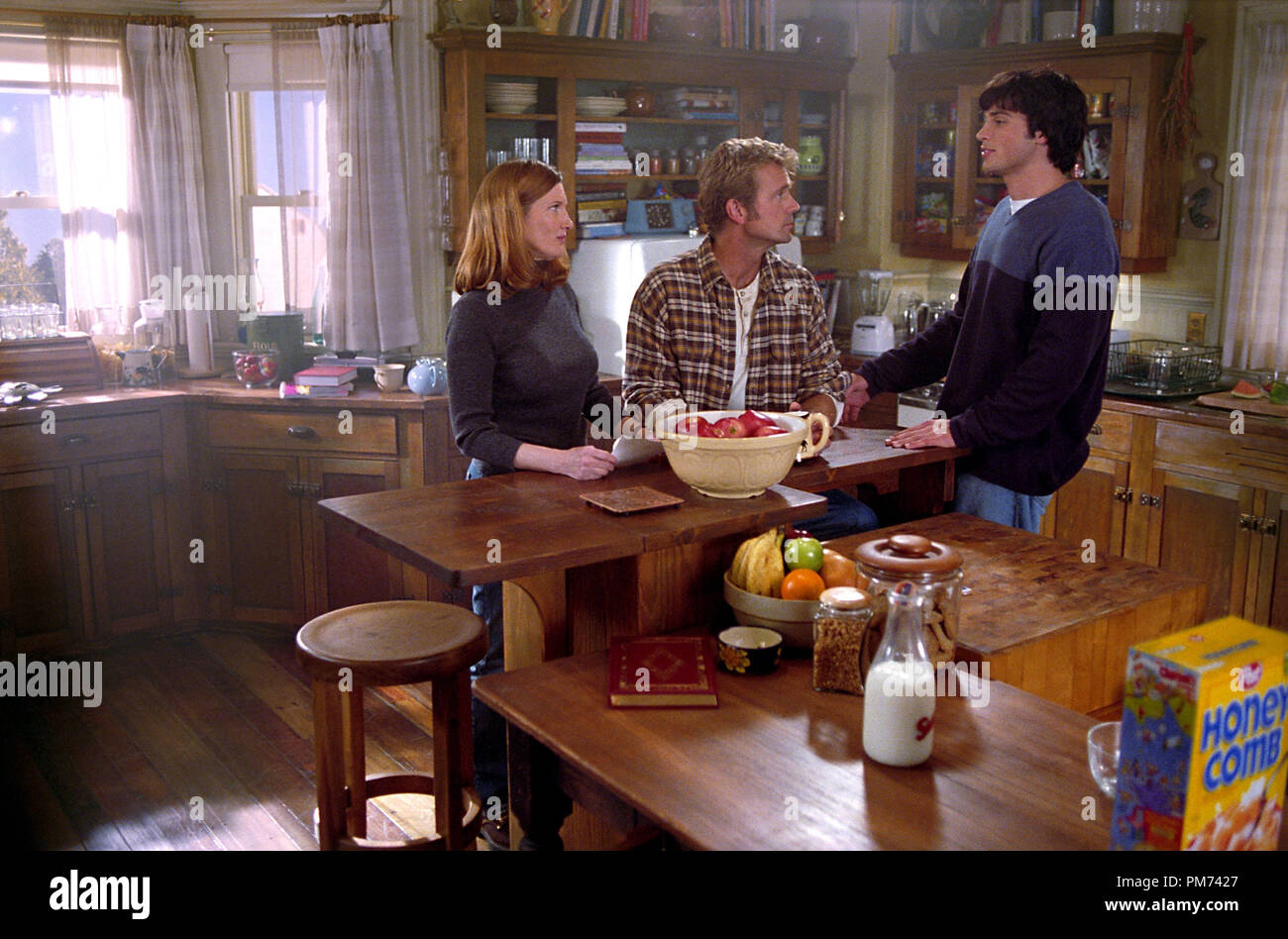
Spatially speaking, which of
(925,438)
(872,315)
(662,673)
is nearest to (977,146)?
(872,315)

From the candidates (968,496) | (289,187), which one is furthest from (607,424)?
(289,187)

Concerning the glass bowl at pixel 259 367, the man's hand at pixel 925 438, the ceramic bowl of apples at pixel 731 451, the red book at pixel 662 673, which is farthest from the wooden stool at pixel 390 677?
the glass bowl at pixel 259 367

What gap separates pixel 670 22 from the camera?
513 centimetres

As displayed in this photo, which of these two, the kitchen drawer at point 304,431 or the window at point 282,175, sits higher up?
the window at point 282,175

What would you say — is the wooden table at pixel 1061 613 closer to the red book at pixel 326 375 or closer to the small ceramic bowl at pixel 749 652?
the small ceramic bowl at pixel 749 652

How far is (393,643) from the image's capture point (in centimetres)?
248

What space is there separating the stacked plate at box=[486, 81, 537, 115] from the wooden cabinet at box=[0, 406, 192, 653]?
166 centimetres

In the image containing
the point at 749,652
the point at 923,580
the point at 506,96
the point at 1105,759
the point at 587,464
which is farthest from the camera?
the point at 506,96

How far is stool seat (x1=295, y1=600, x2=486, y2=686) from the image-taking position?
94.6 inches

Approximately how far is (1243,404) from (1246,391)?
5.4 inches

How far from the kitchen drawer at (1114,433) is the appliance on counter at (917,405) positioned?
689 millimetres

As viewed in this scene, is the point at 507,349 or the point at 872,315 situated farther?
the point at 872,315

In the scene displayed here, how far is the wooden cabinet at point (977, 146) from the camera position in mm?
4820

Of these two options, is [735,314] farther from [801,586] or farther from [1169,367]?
[1169,367]
